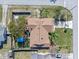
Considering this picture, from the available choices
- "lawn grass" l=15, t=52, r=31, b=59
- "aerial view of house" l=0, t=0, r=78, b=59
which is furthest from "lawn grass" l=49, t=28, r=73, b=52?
"lawn grass" l=15, t=52, r=31, b=59

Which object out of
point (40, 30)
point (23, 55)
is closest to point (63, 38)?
point (40, 30)

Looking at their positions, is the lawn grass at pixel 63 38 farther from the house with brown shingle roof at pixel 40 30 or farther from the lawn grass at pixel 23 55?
the lawn grass at pixel 23 55

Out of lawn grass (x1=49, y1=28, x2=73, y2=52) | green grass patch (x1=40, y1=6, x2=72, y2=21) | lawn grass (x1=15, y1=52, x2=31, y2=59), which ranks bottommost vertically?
lawn grass (x1=15, y1=52, x2=31, y2=59)

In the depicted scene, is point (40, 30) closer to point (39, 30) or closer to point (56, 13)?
point (39, 30)

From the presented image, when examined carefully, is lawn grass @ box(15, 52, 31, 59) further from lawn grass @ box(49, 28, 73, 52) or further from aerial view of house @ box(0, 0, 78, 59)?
lawn grass @ box(49, 28, 73, 52)

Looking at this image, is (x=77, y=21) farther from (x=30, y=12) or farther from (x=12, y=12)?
(x=12, y=12)

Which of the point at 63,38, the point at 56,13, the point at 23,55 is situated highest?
the point at 56,13

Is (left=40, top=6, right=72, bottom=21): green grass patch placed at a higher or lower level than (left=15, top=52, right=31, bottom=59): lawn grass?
higher
